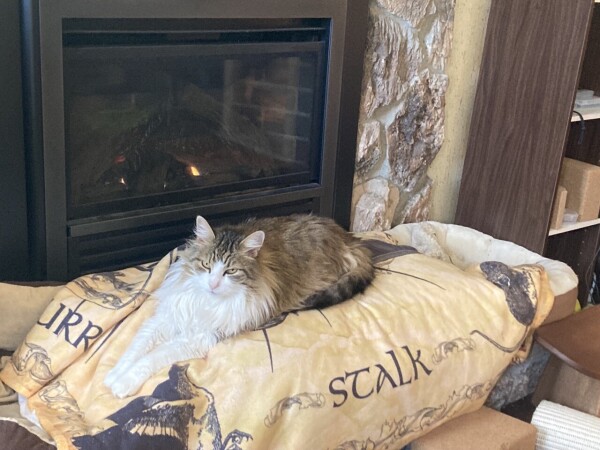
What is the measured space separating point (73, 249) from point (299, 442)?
0.72 meters

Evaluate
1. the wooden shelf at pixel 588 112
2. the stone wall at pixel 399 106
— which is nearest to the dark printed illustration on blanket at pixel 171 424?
the stone wall at pixel 399 106

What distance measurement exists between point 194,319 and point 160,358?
0.11m

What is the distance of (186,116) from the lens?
2.06 meters

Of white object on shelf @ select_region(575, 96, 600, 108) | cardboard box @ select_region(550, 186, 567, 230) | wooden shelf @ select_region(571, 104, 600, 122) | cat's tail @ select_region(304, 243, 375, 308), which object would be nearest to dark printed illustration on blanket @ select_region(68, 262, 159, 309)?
cat's tail @ select_region(304, 243, 375, 308)

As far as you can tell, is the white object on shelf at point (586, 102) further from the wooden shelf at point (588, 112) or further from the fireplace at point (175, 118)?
the fireplace at point (175, 118)

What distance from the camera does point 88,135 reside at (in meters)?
1.88

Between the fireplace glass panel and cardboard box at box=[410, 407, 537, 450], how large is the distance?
828 millimetres

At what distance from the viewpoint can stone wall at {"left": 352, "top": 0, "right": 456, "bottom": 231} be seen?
232 centimetres

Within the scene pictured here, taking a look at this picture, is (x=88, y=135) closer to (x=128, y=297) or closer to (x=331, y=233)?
(x=128, y=297)

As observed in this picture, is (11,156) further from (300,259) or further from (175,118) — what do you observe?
(300,259)

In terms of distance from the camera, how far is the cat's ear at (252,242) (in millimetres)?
1719

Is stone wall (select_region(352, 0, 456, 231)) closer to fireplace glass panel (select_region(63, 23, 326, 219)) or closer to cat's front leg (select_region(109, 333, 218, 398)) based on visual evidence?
fireplace glass panel (select_region(63, 23, 326, 219))

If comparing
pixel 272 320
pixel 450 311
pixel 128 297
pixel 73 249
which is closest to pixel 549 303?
pixel 450 311

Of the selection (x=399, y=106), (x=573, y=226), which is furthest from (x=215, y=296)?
(x=573, y=226)
